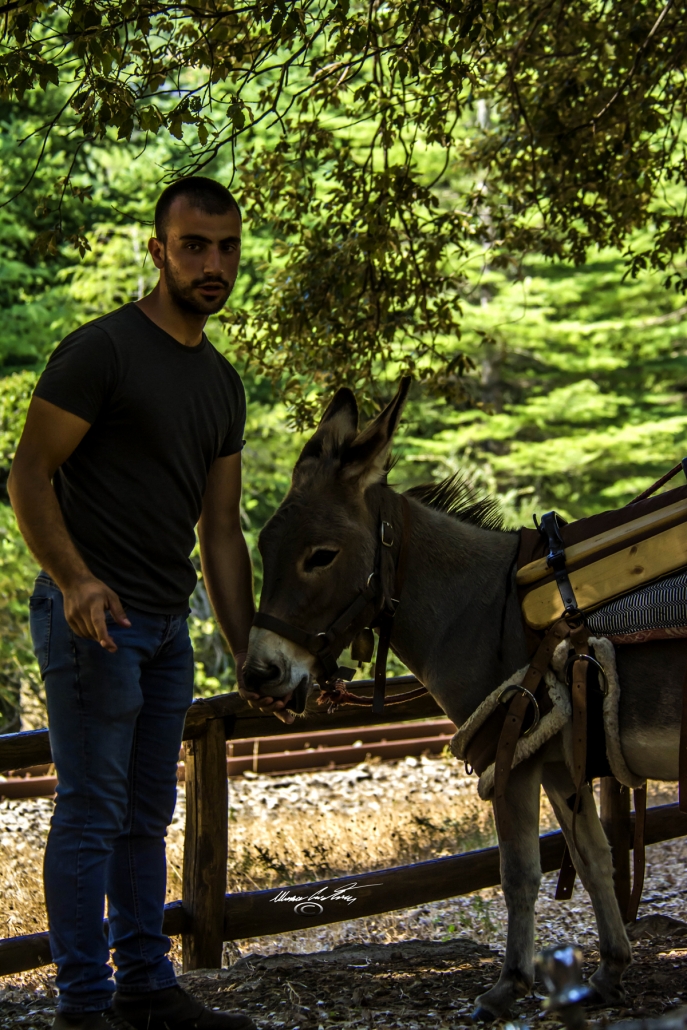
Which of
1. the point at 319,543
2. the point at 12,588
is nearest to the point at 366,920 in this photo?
the point at 319,543

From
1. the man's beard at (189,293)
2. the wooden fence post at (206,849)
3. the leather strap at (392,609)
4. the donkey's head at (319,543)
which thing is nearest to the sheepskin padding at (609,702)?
the leather strap at (392,609)

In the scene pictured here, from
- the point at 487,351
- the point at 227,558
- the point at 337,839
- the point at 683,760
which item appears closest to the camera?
the point at 683,760

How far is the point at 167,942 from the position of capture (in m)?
3.51

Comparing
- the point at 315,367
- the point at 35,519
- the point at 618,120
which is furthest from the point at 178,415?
the point at 618,120

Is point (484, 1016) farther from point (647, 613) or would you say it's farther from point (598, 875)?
point (647, 613)

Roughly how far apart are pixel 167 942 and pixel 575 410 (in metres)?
17.1

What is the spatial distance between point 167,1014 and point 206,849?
124 cm

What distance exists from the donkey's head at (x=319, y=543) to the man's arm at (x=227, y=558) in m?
0.34

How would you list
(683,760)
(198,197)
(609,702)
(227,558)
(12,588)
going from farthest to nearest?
(12,588) → (227,558) → (198,197) → (609,702) → (683,760)

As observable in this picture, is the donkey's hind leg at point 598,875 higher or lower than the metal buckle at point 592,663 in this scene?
lower

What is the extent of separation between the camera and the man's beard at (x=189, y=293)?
3.39 meters

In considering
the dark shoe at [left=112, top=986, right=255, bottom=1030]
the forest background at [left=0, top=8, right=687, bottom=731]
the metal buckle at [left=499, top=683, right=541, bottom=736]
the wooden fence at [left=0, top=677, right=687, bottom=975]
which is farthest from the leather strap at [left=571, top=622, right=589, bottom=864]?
the forest background at [left=0, top=8, right=687, bottom=731]

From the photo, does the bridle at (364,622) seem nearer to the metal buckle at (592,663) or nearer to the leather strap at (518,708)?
the leather strap at (518,708)

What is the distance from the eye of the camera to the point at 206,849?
4.63m
